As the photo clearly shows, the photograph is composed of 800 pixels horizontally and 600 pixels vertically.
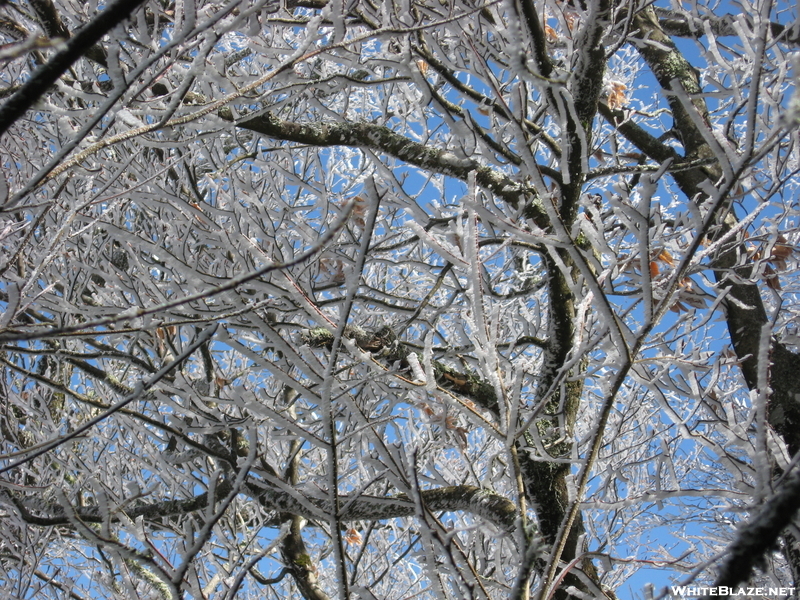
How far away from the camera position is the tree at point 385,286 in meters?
1.28

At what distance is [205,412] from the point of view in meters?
2.43

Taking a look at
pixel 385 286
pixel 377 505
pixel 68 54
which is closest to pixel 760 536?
pixel 68 54

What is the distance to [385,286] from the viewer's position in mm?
5703

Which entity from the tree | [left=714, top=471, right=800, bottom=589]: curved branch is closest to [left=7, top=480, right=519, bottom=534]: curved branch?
the tree

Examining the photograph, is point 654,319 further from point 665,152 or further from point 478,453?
point 478,453

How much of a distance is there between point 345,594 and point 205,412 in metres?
1.34

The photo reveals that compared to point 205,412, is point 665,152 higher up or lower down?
higher up

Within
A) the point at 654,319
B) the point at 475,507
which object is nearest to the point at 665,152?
the point at 475,507

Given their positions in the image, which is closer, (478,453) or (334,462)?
(334,462)

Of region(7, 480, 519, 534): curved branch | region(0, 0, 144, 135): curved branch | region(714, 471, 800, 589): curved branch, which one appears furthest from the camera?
region(7, 480, 519, 534): curved branch

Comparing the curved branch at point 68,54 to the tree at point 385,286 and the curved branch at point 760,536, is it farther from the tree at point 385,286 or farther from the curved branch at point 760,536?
the curved branch at point 760,536

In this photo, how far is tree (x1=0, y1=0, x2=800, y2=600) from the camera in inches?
50.4

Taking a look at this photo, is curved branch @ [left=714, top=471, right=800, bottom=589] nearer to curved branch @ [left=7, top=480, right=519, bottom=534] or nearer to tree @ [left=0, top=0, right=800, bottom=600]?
tree @ [left=0, top=0, right=800, bottom=600]

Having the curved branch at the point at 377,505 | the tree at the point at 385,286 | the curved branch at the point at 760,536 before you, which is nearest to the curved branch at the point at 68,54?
the tree at the point at 385,286
